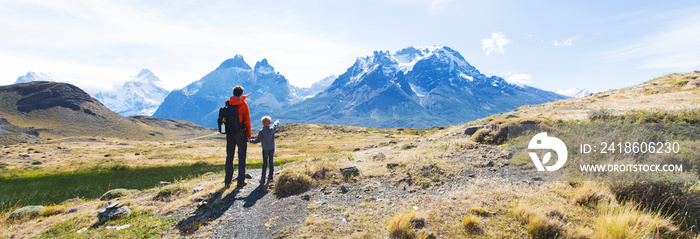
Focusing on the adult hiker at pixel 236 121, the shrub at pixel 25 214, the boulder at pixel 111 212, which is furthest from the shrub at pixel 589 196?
the shrub at pixel 25 214

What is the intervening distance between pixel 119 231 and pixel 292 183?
5.50 metres

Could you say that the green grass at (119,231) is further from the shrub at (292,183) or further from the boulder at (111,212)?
the shrub at (292,183)

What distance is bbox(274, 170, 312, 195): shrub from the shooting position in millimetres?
10938

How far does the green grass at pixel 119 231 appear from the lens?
7815mm

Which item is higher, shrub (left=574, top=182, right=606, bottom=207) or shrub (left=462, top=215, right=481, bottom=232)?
shrub (left=574, top=182, right=606, bottom=207)

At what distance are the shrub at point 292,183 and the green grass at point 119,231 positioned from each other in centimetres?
365

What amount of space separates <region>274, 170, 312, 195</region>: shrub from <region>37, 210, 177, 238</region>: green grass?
3.65 metres

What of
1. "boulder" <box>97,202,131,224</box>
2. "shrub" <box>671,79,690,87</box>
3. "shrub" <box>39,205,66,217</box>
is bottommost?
"shrub" <box>39,205,66,217</box>

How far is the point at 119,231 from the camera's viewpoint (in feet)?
26.3

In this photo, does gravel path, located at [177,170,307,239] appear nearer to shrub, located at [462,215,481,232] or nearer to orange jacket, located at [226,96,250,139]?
orange jacket, located at [226,96,250,139]

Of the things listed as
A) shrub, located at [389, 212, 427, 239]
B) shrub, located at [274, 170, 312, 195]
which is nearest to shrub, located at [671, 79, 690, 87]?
shrub, located at [389, 212, 427, 239]

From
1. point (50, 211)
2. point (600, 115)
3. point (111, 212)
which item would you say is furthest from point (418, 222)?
point (600, 115)

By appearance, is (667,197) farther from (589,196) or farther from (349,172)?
(349,172)

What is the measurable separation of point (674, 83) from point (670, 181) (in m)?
38.4
